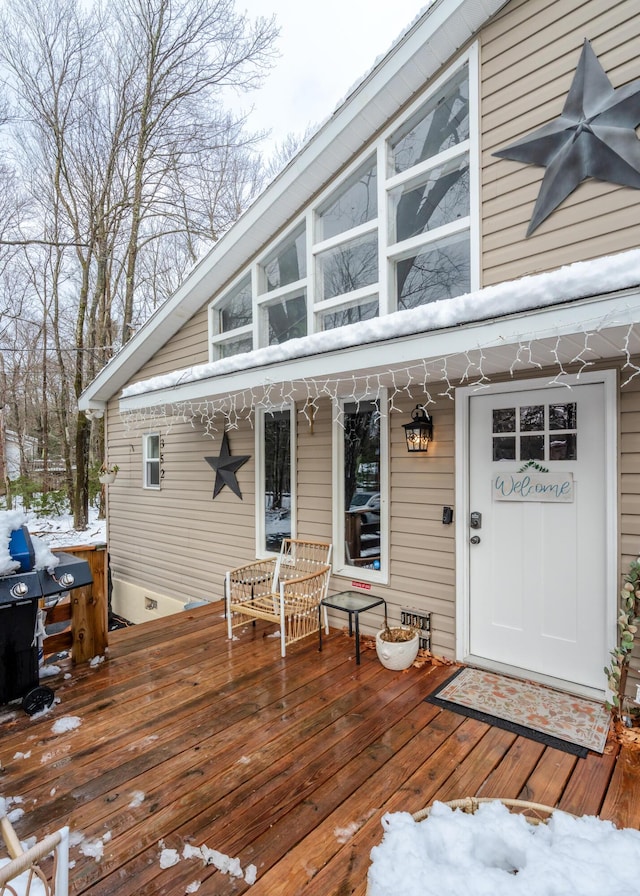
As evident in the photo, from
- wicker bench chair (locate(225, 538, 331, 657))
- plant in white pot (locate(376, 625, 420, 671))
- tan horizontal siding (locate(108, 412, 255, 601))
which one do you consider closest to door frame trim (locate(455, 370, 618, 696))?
plant in white pot (locate(376, 625, 420, 671))

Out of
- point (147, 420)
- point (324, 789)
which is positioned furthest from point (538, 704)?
point (147, 420)

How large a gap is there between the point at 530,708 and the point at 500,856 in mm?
1703

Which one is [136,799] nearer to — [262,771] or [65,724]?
[262,771]

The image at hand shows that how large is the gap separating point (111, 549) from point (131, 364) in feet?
10.4

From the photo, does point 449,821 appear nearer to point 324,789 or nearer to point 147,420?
point 324,789

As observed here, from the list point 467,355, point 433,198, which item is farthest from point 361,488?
point 433,198

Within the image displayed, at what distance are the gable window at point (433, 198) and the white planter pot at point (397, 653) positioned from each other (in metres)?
2.68

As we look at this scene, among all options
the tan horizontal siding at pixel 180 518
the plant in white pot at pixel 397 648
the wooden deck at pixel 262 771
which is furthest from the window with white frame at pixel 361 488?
the tan horizontal siding at pixel 180 518

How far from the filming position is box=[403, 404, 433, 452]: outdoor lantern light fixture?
142 inches

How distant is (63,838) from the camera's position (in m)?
1.20

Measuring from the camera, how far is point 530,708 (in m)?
2.87

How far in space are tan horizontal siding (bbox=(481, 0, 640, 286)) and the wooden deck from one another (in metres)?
2.95

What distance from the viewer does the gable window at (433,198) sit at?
349cm

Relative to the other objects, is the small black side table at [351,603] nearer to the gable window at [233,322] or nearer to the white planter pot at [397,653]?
the white planter pot at [397,653]
